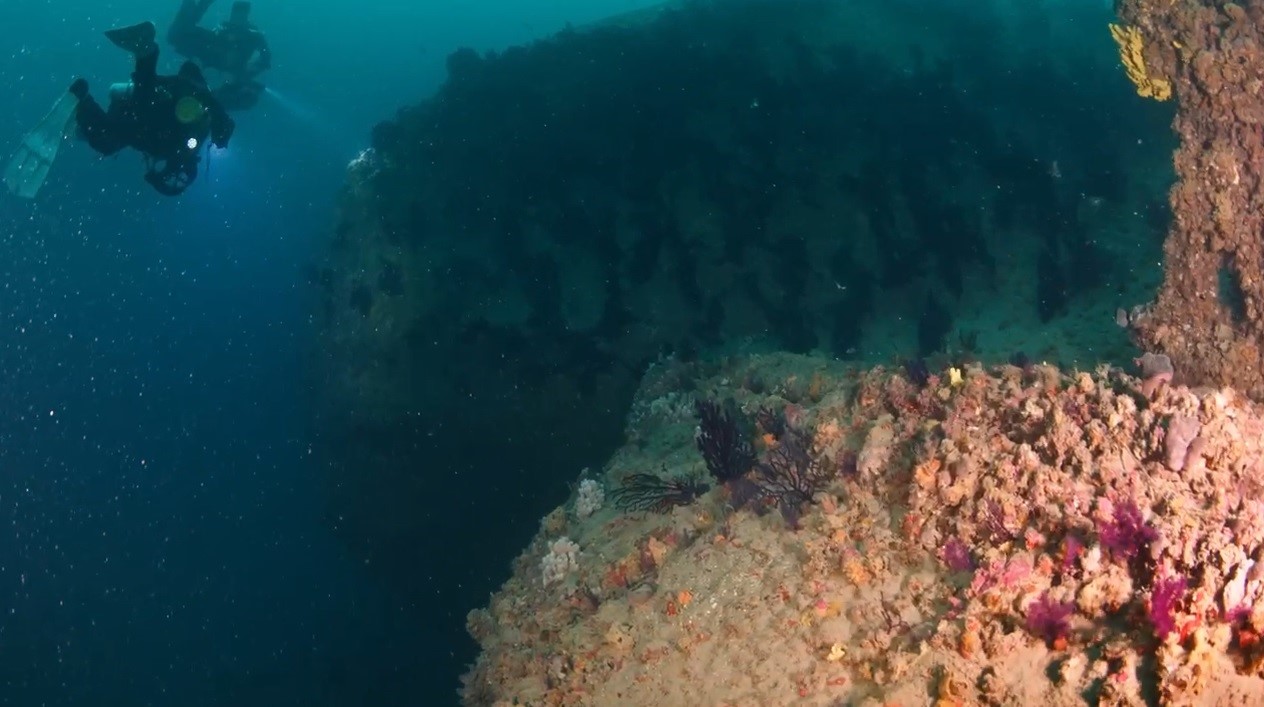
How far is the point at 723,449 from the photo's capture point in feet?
20.9

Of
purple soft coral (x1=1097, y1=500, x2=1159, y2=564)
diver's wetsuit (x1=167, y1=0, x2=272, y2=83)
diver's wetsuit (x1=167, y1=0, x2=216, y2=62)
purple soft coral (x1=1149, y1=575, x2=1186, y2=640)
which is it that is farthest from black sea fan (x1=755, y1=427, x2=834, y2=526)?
diver's wetsuit (x1=167, y1=0, x2=216, y2=62)

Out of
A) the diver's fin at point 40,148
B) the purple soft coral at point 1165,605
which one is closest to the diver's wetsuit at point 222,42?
the diver's fin at point 40,148

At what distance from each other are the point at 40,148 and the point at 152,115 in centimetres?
290

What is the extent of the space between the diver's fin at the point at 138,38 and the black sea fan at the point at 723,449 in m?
10.6

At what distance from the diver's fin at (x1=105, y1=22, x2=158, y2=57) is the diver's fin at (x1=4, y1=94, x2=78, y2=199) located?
158cm

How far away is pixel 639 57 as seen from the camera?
1259 centimetres

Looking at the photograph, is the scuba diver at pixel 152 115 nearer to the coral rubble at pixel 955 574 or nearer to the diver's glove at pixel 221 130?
the diver's glove at pixel 221 130

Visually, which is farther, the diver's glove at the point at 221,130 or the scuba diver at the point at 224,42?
the scuba diver at the point at 224,42

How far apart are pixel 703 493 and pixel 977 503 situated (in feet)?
8.26

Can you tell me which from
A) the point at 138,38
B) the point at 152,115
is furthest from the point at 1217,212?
the point at 152,115

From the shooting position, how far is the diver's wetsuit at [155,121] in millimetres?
11328

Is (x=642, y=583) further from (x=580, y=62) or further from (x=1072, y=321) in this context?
(x=580, y=62)

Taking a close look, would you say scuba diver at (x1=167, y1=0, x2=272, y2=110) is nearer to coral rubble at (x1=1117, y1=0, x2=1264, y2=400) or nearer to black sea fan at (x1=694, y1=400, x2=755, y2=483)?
black sea fan at (x1=694, y1=400, x2=755, y2=483)

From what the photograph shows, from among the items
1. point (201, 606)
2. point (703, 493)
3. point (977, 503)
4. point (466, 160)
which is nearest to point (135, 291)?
point (201, 606)
